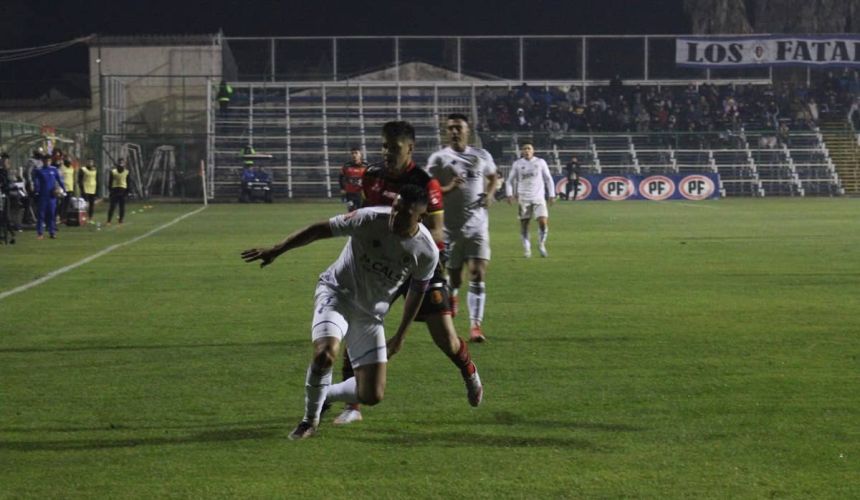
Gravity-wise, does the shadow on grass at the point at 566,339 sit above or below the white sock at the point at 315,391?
below

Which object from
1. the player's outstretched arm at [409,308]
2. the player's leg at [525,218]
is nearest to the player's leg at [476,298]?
the player's outstretched arm at [409,308]

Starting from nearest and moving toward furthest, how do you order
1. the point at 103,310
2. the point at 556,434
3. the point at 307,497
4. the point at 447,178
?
the point at 307,497 → the point at 556,434 → the point at 447,178 → the point at 103,310

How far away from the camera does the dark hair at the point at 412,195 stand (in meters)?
7.62

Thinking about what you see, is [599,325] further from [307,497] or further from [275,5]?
[275,5]

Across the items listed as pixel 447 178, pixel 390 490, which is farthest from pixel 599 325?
pixel 390 490

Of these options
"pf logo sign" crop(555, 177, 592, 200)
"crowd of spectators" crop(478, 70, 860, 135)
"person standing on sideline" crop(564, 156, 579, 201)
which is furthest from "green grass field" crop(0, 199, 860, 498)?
"crowd of spectators" crop(478, 70, 860, 135)

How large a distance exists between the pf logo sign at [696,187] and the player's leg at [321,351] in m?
49.4

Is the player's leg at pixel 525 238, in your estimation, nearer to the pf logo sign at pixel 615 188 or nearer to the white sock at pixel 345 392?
the white sock at pixel 345 392

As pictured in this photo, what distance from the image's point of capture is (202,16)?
67.6m

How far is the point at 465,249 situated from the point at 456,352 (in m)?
4.62

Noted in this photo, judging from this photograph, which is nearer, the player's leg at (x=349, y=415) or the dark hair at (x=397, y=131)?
the dark hair at (x=397, y=131)

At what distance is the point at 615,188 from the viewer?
56.0m

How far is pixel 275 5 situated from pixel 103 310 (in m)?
53.8

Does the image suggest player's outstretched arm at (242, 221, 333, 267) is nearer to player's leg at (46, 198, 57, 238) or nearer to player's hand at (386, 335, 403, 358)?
player's hand at (386, 335, 403, 358)
